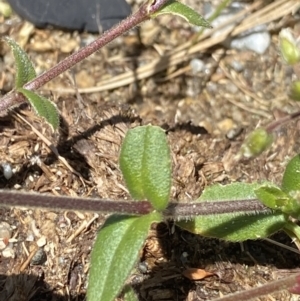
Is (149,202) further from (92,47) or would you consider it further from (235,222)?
(92,47)

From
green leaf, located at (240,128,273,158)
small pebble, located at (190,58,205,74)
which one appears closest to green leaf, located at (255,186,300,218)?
green leaf, located at (240,128,273,158)

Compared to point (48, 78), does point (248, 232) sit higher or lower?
lower

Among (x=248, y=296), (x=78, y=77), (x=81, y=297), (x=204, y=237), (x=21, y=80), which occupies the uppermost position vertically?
(x=78, y=77)

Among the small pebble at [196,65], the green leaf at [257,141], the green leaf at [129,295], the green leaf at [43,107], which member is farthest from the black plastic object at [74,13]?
the green leaf at [129,295]

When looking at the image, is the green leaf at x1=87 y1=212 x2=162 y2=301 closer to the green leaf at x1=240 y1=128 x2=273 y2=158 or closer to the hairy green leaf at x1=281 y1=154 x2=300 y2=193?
the green leaf at x1=240 y1=128 x2=273 y2=158

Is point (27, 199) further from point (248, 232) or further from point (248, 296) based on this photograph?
point (248, 232)

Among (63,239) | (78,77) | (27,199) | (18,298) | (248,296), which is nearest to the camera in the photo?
(27,199)

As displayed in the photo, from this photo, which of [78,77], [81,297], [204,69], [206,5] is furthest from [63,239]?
[206,5]
